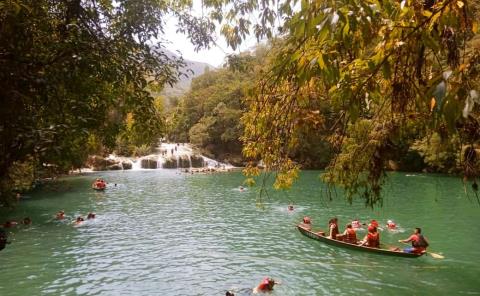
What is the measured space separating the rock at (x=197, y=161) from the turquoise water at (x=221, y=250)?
3314 cm

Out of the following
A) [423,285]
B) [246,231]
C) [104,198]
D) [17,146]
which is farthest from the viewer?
[104,198]

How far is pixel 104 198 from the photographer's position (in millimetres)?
32719

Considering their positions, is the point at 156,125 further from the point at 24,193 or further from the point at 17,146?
the point at 24,193

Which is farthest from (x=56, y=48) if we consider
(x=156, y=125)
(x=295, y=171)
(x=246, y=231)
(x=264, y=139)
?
(x=246, y=231)

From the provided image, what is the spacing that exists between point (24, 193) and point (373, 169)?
1398 inches

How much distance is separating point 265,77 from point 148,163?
58.7 m

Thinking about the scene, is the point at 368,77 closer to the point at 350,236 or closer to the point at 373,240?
the point at 373,240

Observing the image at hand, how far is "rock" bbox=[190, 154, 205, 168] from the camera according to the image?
6500 cm

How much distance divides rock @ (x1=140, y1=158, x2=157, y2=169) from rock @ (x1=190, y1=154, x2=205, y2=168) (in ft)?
19.4

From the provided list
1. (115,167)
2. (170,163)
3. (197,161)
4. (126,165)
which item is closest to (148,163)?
(170,163)

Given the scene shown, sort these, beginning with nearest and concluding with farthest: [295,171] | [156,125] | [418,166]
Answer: [156,125]
[295,171]
[418,166]

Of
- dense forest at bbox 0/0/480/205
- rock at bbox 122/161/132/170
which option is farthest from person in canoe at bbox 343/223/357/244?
rock at bbox 122/161/132/170

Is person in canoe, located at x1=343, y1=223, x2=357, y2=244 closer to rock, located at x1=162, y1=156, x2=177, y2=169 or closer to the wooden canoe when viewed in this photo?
the wooden canoe

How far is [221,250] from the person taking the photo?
56.5 feet
